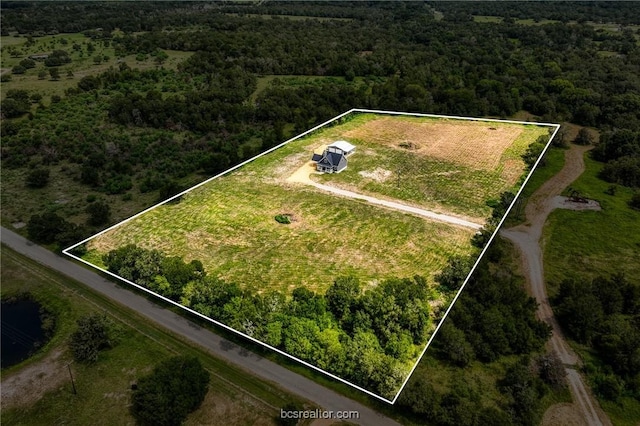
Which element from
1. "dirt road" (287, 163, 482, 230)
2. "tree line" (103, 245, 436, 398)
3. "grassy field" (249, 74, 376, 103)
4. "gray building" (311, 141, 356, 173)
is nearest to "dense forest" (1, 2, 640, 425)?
"tree line" (103, 245, 436, 398)

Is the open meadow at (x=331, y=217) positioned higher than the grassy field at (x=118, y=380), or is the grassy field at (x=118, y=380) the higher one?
the open meadow at (x=331, y=217)

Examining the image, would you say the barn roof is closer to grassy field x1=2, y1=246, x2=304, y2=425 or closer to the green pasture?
the green pasture

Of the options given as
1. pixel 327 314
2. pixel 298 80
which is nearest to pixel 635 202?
pixel 327 314

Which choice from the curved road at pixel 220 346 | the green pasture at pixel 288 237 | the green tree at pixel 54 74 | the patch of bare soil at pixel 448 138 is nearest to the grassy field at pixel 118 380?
the curved road at pixel 220 346

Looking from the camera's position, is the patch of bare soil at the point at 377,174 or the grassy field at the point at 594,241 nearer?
the grassy field at the point at 594,241

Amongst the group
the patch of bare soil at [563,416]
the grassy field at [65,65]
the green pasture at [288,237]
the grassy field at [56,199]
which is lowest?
the grassy field at [65,65]

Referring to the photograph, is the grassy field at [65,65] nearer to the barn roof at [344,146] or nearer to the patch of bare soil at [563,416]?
the barn roof at [344,146]

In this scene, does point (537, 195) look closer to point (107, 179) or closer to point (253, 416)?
point (253, 416)
